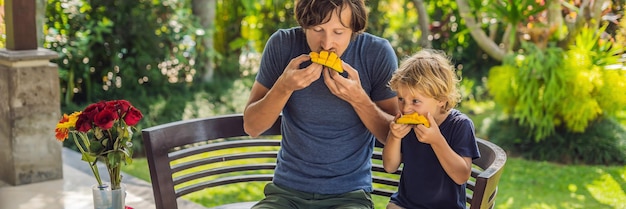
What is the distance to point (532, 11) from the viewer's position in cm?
550

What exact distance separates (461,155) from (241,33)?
5539 millimetres

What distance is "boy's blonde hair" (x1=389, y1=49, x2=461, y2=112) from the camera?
209 centimetres

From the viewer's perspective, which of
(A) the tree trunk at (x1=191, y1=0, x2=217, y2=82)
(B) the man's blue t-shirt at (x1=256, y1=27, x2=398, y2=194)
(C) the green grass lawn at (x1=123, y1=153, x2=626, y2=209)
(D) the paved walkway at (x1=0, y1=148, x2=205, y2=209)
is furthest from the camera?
(A) the tree trunk at (x1=191, y1=0, x2=217, y2=82)

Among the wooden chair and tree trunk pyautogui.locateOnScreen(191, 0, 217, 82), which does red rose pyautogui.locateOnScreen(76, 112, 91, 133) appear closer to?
the wooden chair

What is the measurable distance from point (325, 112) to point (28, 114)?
252 cm

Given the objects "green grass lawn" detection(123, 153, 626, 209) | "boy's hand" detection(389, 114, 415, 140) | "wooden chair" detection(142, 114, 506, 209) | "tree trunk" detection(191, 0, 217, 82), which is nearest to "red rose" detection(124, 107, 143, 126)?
"wooden chair" detection(142, 114, 506, 209)

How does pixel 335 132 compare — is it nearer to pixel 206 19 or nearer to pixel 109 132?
pixel 109 132

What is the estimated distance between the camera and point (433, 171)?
6.98 feet

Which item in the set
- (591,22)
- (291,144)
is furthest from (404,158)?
(591,22)

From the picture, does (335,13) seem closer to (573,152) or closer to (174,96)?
(573,152)

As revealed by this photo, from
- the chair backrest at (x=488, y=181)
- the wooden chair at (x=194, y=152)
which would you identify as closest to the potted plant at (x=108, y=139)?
the wooden chair at (x=194, y=152)

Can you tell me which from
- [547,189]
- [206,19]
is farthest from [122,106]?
[206,19]

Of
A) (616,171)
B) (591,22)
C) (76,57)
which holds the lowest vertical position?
(616,171)

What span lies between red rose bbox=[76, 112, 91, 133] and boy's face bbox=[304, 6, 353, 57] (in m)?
0.64
